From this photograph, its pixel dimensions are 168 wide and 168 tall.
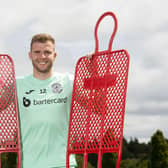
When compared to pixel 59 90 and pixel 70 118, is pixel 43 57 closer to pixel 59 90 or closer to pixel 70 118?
pixel 59 90

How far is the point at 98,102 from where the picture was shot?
23.0 feet

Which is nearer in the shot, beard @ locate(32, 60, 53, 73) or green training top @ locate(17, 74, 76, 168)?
green training top @ locate(17, 74, 76, 168)

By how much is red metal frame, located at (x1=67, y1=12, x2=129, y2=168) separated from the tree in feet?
133

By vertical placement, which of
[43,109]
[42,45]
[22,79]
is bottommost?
[43,109]

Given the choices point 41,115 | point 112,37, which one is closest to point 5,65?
point 41,115

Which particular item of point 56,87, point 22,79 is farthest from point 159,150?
point 56,87

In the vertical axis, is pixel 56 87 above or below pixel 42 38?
below

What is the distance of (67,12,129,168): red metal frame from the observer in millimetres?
6730

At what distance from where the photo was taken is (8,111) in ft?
23.6

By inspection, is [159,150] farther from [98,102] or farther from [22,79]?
[22,79]

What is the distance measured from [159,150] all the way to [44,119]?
4143 cm

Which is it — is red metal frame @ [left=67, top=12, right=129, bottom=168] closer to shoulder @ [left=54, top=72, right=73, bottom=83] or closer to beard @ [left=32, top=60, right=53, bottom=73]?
shoulder @ [left=54, top=72, right=73, bottom=83]

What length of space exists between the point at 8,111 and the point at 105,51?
5.77 feet

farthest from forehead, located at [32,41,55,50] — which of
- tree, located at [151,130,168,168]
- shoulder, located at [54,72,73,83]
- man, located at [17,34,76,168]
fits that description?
tree, located at [151,130,168,168]
